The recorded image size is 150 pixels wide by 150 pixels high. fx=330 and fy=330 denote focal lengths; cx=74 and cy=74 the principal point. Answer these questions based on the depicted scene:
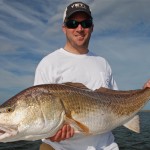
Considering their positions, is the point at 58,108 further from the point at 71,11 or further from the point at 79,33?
the point at 71,11

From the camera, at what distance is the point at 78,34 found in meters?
6.11

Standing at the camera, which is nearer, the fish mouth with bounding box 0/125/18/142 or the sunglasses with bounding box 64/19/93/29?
the fish mouth with bounding box 0/125/18/142

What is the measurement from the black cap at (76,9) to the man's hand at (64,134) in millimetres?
2265

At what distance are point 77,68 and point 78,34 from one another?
0.71 meters

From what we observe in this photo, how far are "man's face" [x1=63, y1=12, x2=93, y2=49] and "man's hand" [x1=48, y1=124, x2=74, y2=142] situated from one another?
Answer: 1.70 m

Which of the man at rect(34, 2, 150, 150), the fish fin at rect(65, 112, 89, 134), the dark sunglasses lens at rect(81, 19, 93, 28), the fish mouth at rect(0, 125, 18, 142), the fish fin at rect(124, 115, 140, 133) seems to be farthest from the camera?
the fish fin at rect(124, 115, 140, 133)

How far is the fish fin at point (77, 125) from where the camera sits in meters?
5.01

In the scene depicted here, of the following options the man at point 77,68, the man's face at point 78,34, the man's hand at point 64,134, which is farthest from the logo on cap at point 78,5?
the man's hand at point 64,134

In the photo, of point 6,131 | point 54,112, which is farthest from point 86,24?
point 6,131

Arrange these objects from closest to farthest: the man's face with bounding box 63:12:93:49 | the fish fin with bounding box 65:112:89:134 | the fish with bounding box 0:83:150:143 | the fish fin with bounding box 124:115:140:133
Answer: the fish with bounding box 0:83:150:143
the fish fin with bounding box 65:112:89:134
the man's face with bounding box 63:12:93:49
the fish fin with bounding box 124:115:140:133

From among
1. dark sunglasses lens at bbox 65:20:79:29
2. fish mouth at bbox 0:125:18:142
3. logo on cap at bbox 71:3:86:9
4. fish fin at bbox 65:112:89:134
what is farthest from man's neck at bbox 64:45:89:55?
fish mouth at bbox 0:125:18:142

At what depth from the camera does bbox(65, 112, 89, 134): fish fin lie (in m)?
5.01

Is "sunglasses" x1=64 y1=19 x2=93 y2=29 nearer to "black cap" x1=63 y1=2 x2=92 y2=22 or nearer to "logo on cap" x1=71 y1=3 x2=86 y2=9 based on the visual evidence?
"black cap" x1=63 y1=2 x2=92 y2=22

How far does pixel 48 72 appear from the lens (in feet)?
18.5
